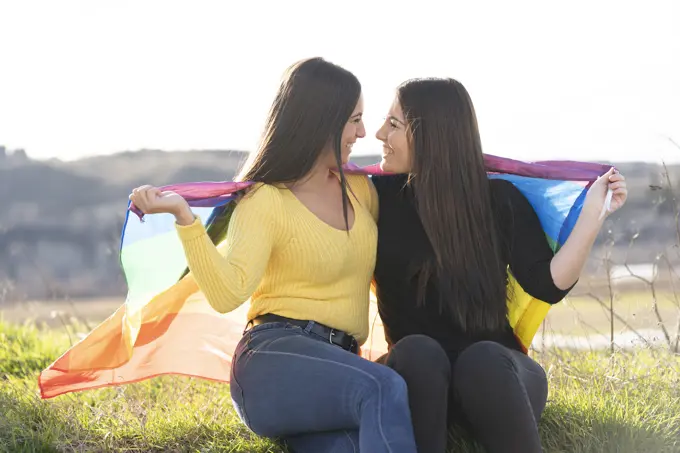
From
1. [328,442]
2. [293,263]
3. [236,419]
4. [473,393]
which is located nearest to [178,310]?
[236,419]

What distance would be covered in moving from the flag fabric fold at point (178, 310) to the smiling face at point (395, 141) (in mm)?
135

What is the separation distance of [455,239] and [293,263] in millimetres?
568

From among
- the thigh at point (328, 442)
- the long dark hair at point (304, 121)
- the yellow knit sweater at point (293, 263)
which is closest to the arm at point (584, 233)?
the yellow knit sweater at point (293, 263)

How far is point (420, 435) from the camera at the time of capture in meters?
2.81

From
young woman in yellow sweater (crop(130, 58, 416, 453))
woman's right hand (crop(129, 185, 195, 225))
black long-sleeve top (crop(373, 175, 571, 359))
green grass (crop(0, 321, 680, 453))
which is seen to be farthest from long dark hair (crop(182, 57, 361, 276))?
green grass (crop(0, 321, 680, 453))

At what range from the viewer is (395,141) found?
3242 millimetres

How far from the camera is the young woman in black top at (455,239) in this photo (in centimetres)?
312

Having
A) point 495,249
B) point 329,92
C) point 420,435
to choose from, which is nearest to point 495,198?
point 495,249

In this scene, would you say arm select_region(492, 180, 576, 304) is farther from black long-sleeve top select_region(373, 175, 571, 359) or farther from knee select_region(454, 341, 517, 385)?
knee select_region(454, 341, 517, 385)

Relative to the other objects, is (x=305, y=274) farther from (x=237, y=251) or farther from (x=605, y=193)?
(x=605, y=193)

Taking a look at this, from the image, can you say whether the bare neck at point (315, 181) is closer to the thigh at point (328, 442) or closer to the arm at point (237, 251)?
the arm at point (237, 251)

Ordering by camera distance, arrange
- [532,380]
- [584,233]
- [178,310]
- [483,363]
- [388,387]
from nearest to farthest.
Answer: [388,387]
[483,363]
[532,380]
[584,233]
[178,310]

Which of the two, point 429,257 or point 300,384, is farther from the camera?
point 429,257

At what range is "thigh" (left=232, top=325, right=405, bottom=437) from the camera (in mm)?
2740
